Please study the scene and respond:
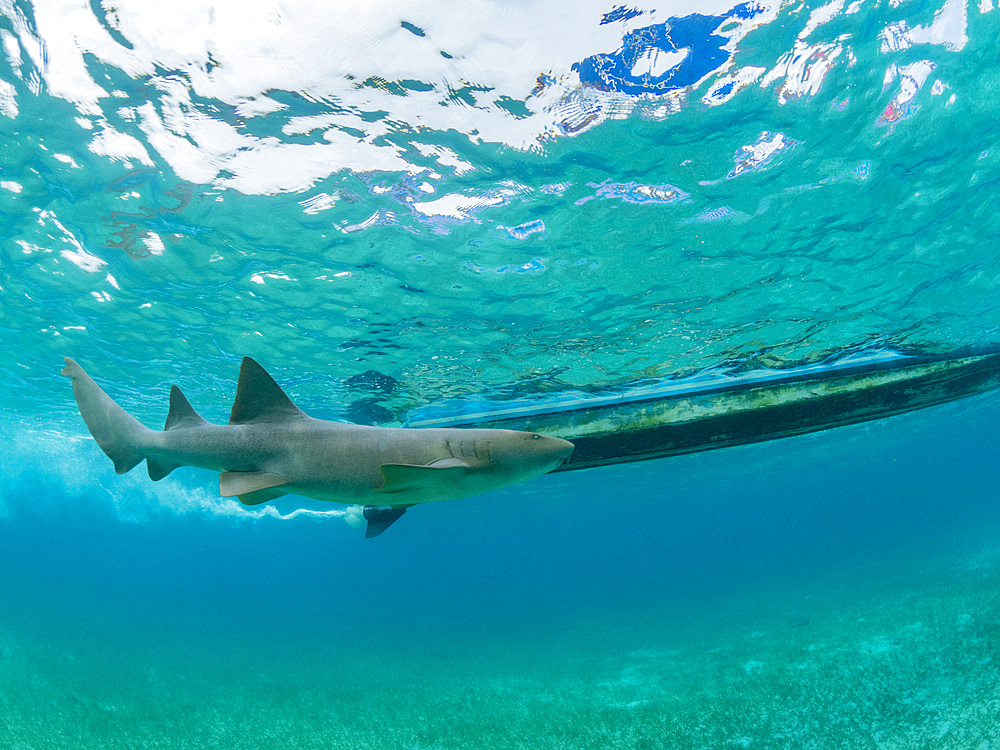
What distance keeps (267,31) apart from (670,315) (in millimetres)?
10221

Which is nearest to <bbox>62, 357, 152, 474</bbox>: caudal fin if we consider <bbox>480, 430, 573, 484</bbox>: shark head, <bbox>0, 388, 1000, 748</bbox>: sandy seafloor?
<bbox>480, 430, 573, 484</bbox>: shark head

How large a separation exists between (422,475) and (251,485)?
3.34 feet

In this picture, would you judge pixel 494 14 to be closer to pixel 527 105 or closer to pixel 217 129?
pixel 527 105

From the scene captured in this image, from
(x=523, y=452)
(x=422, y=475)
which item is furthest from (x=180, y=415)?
(x=523, y=452)

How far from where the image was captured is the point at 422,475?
1832 mm

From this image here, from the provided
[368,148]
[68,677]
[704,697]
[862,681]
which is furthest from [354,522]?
[68,677]

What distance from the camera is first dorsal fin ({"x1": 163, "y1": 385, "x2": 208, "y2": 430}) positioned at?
2945 millimetres

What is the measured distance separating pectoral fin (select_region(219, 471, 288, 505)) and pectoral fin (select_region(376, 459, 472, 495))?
24.9 inches

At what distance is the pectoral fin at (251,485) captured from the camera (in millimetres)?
2252

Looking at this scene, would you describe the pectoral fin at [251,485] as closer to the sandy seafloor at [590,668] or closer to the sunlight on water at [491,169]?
the sunlight on water at [491,169]

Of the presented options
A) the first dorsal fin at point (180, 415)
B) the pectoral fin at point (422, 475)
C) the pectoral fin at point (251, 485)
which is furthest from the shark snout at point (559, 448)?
the first dorsal fin at point (180, 415)

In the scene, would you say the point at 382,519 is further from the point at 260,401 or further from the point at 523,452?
the point at 523,452

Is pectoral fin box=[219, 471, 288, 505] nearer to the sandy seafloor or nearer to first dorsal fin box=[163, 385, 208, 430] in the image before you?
first dorsal fin box=[163, 385, 208, 430]

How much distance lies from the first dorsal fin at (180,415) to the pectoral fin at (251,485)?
27.5 inches
